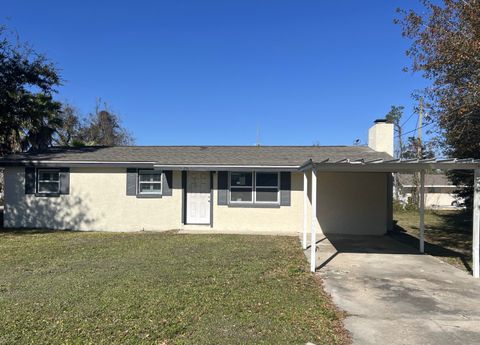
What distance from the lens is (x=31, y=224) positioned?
14758 millimetres

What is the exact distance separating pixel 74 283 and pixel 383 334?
5.03 meters

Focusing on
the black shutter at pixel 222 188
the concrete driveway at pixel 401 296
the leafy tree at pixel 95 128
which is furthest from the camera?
the leafy tree at pixel 95 128

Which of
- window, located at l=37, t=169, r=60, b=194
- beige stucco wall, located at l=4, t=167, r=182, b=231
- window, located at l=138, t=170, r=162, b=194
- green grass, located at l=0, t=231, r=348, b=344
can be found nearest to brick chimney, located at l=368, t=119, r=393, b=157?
green grass, located at l=0, t=231, r=348, b=344

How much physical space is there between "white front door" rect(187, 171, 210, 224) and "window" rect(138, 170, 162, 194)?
113 centimetres

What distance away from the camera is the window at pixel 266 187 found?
46.4 feet

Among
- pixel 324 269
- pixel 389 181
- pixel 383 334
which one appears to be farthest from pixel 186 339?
pixel 389 181

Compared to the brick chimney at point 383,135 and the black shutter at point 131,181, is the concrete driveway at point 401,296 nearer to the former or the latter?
the brick chimney at point 383,135

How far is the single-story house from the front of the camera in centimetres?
1395

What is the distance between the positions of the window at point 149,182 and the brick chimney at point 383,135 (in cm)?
861

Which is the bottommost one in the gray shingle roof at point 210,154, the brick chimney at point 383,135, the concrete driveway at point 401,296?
the concrete driveway at point 401,296

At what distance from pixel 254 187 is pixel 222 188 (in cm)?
118

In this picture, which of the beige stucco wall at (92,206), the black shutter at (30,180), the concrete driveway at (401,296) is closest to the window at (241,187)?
the beige stucco wall at (92,206)

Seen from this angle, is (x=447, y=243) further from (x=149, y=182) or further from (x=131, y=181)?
(x=131, y=181)

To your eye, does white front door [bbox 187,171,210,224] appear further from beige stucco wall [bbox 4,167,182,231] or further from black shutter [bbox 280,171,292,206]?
black shutter [bbox 280,171,292,206]
